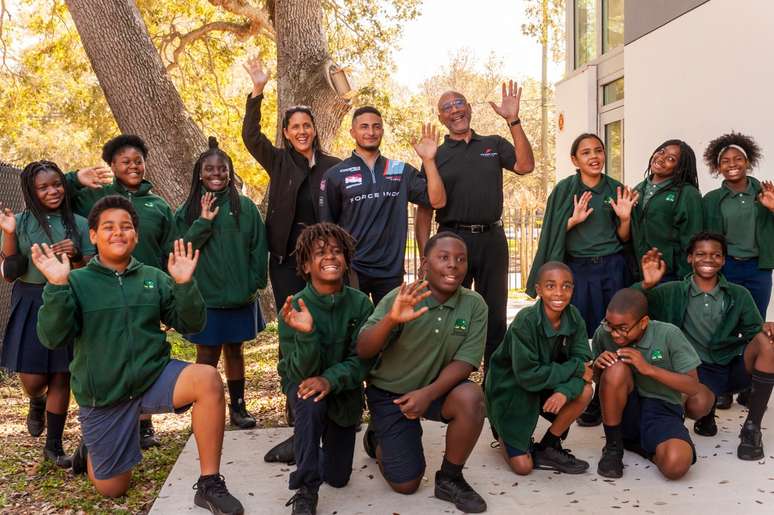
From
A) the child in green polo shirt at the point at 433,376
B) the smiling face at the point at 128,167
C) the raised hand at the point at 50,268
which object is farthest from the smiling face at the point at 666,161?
the raised hand at the point at 50,268

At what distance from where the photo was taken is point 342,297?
3875 mm

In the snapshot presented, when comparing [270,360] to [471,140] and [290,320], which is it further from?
[290,320]

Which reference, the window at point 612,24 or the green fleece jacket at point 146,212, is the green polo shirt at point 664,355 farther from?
the window at point 612,24

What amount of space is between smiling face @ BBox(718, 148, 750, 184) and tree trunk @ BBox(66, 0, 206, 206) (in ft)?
17.9

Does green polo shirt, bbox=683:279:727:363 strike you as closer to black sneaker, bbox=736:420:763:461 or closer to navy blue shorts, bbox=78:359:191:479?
black sneaker, bbox=736:420:763:461

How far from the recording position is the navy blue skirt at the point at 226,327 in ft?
15.6

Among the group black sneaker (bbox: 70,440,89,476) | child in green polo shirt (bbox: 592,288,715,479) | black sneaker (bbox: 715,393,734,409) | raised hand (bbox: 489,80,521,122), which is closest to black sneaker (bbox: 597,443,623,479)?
child in green polo shirt (bbox: 592,288,715,479)

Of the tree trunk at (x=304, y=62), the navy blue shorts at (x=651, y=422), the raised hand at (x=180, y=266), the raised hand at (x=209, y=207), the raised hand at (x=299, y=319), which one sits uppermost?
the tree trunk at (x=304, y=62)

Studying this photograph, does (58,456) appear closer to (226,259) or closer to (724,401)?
(226,259)

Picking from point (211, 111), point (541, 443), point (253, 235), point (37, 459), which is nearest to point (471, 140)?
point (253, 235)

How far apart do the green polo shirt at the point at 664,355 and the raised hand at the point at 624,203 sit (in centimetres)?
81

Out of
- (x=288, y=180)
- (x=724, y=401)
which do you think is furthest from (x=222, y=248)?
(x=724, y=401)

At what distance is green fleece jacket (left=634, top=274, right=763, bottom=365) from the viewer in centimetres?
454

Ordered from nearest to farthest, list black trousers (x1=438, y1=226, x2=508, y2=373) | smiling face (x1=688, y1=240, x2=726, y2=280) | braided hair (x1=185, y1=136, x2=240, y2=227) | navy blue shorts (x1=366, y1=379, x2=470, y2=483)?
1. navy blue shorts (x1=366, y1=379, x2=470, y2=483)
2. smiling face (x1=688, y1=240, x2=726, y2=280)
3. braided hair (x1=185, y1=136, x2=240, y2=227)
4. black trousers (x1=438, y1=226, x2=508, y2=373)
